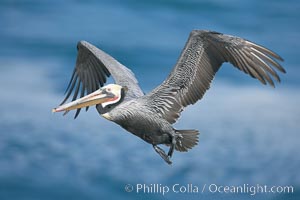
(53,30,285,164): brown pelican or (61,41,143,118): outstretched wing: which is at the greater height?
(61,41,143,118): outstretched wing

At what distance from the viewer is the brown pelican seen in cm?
798

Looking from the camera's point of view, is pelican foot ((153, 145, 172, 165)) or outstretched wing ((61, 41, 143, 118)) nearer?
pelican foot ((153, 145, 172, 165))

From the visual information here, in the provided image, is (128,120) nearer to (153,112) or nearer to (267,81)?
(153,112)

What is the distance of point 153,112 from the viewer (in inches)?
319

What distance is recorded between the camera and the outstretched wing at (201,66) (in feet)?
26.8

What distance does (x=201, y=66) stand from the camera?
8.48 meters

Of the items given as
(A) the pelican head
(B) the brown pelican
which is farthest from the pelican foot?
(A) the pelican head

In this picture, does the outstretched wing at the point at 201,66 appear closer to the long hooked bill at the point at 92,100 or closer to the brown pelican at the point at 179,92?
the brown pelican at the point at 179,92

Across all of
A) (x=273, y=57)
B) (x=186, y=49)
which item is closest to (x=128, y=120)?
(x=186, y=49)

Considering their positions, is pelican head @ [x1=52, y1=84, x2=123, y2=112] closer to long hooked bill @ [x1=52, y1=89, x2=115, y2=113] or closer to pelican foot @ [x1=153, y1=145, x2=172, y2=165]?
long hooked bill @ [x1=52, y1=89, x2=115, y2=113]

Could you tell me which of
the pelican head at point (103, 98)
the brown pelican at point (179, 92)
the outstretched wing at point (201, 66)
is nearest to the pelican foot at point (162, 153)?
the brown pelican at point (179, 92)

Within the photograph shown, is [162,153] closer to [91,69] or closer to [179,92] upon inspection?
[179,92]

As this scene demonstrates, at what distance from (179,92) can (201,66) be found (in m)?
0.45

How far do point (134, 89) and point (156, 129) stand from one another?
1199mm
